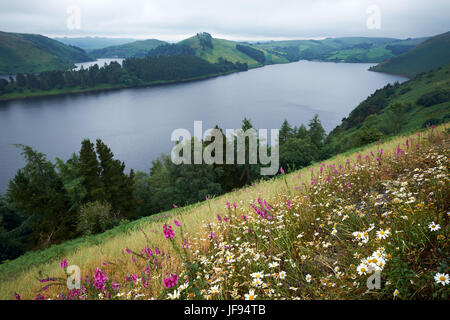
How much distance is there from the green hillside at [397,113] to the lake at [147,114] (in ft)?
33.8

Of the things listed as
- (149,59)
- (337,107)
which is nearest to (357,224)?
(337,107)

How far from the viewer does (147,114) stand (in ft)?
304

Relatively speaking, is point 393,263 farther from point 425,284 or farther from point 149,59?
point 149,59

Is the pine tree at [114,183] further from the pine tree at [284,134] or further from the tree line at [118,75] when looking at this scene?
the tree line at [118,75]

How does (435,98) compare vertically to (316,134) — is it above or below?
above

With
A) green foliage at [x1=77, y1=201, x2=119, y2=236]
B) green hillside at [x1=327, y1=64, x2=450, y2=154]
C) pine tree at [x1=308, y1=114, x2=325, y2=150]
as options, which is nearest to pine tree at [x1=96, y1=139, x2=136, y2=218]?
green foliage at [x1=77, y1=201, x2=119, y2=236]

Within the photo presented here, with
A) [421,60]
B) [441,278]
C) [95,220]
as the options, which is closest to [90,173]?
[95,220]

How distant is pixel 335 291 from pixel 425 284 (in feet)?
2.35

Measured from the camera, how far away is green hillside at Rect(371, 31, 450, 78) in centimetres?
14938

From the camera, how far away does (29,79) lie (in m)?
121

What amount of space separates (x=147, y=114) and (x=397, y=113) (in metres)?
81.3

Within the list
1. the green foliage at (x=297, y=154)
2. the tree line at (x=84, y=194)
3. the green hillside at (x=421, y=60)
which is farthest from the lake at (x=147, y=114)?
the green hillside at (x=421, y=60)

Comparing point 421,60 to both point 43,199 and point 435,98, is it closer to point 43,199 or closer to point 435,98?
point 435,98

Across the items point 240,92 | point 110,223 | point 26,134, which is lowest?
point 110,223
